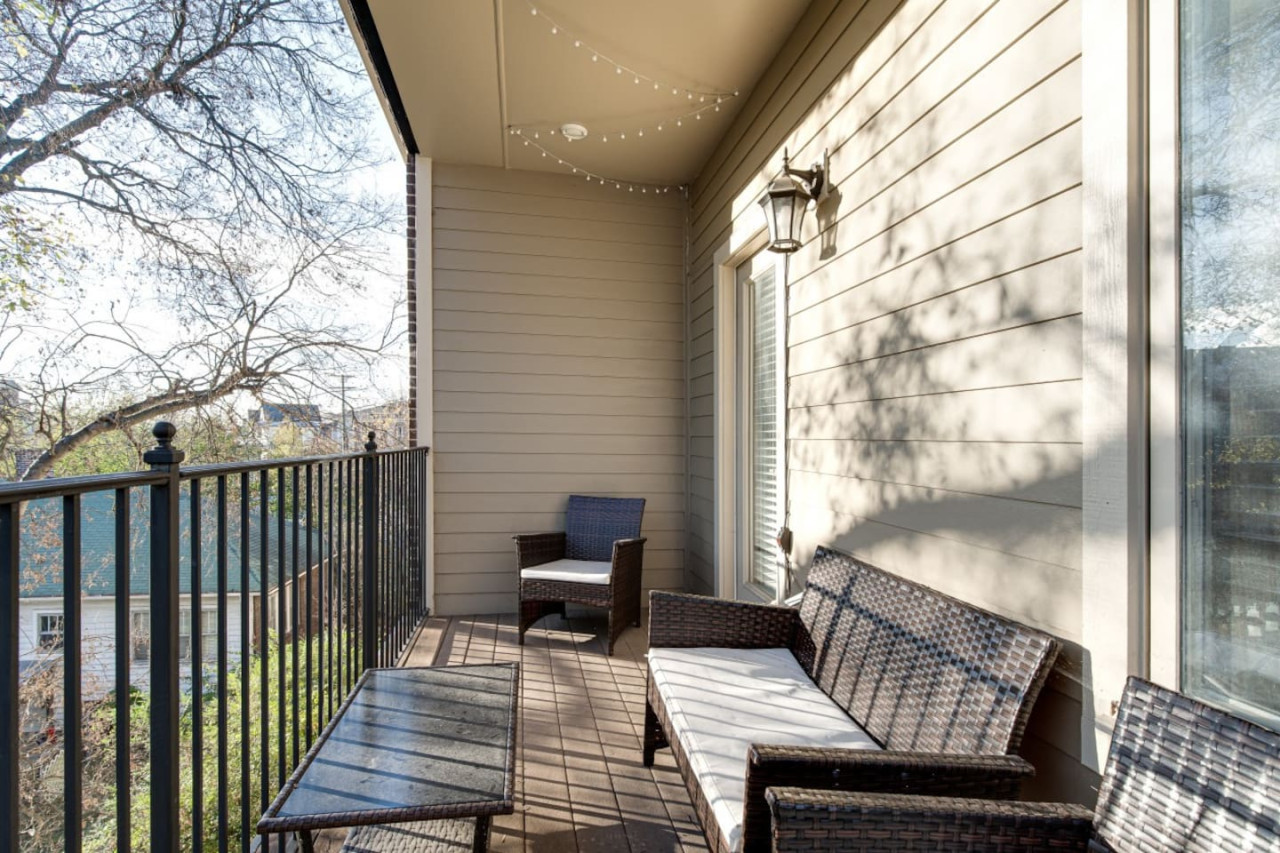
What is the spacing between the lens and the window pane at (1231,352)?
1069 millimetres

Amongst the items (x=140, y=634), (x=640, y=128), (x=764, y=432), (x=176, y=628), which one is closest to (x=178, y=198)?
(x=140, y=634)

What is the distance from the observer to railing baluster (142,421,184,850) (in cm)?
112

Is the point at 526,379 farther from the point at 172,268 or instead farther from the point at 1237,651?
the point at 172,268

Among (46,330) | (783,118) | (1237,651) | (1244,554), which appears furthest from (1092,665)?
(46,330)

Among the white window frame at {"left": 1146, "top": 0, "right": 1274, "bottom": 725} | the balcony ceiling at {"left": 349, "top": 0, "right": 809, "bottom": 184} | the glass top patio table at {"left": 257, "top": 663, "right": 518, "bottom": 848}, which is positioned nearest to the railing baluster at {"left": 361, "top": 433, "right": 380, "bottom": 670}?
the glass top patio table at {"left": 257, "top": 663, "right": 518, "bottom": 848}

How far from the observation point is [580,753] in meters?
2.43

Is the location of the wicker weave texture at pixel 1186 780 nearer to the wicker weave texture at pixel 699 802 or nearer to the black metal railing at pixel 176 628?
the wicker weave texture at pixel 699 802

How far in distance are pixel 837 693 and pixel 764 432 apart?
1.75 m

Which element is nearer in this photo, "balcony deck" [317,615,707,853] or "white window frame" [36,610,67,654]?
Answer: "balcony deck" [317,615,707,853]

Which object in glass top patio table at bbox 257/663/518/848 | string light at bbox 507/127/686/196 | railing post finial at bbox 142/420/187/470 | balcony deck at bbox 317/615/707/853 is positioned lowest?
balcony deck at bbox 317/615/707/853

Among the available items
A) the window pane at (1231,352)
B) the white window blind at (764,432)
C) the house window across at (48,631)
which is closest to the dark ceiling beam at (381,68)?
the white window blind at (764,432)

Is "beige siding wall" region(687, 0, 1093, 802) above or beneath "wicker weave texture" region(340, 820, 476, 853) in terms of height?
above

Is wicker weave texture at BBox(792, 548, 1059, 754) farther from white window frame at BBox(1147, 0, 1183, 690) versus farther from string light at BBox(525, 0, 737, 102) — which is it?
string light at BBox(525, 0, 737, 102)

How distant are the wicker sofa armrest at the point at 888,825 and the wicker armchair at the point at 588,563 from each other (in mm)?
2599
